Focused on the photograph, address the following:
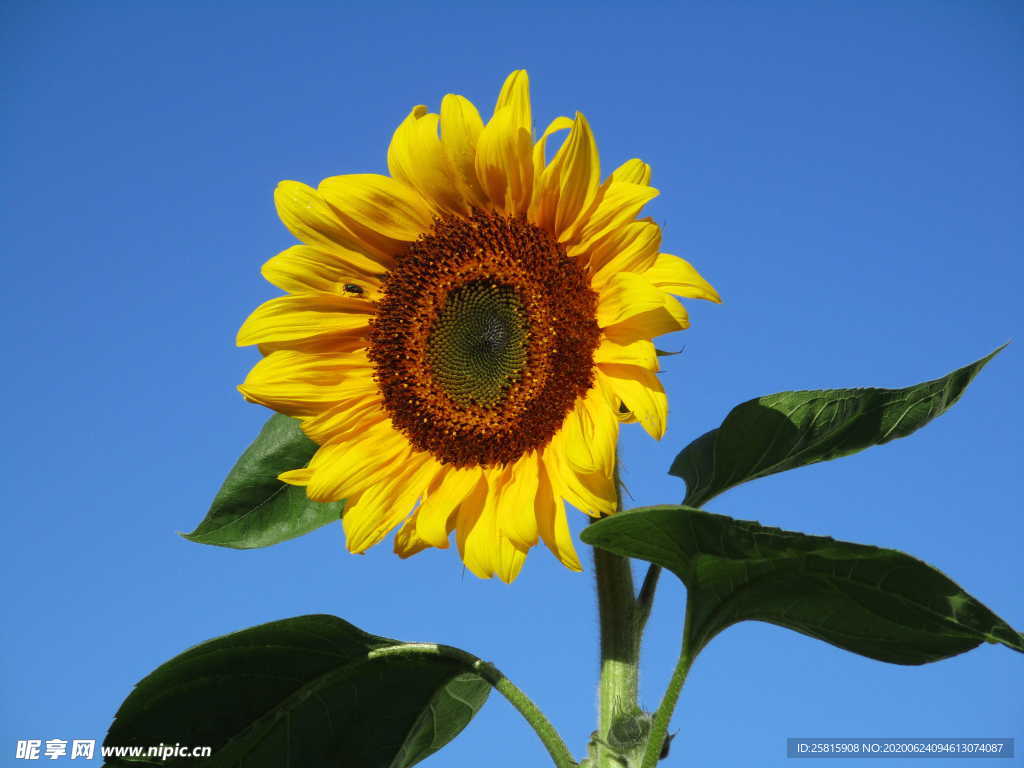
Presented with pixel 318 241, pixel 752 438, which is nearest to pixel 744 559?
pixel 752 438

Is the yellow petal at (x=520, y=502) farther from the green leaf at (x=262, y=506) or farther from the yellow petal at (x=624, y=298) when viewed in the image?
the green leaf at (x=262, y=506)

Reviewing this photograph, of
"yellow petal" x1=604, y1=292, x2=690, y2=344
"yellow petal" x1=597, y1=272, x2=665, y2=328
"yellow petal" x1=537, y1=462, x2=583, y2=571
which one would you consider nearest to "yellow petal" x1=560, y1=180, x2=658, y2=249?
"yellow petal" x1=597, y1=272, x2=665, y2=328

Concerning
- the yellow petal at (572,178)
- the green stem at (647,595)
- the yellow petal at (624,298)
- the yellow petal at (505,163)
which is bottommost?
the green stem at (647,595)

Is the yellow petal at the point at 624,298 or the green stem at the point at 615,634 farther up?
the yellow petal at the point at 624,298

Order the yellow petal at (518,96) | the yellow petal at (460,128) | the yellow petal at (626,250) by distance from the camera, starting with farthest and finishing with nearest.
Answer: the yellow petal at (460,128) < the yellow petal at (518,96) < the yellow petal at (626,250)

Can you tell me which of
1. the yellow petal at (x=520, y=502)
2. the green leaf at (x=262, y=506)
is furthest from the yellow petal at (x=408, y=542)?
the green leaf at (x=262, y=506)

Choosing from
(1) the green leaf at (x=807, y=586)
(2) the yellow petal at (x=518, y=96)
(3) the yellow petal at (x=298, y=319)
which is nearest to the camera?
(1) the green leaf at (x=807, y=586)

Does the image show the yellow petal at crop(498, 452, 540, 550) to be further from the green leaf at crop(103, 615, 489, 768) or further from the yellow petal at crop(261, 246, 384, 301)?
the yellow petal at crop(261, 246, 384, 301)

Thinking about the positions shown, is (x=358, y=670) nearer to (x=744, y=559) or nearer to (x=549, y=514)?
(x=549, y=514)
